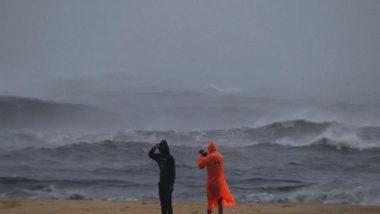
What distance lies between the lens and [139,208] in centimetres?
1158

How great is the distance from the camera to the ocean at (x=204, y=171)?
14094 mm

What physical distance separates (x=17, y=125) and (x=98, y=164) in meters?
12.0

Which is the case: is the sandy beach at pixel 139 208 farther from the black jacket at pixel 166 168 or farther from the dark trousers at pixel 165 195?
the black jacket at pixel 166 168

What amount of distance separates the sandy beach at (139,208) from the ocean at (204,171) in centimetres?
122

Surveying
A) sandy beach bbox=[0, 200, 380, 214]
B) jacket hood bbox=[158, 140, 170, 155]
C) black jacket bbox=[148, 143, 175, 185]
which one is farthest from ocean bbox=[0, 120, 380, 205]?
jacket hood bbox=[158, 140, 170, 155]

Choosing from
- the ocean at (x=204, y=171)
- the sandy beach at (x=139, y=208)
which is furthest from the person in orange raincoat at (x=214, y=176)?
the ocean at (x=204, y=171)

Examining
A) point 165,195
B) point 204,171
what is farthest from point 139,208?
point 204,171

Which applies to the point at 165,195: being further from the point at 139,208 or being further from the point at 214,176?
the point at 139,208

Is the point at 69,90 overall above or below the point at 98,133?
above

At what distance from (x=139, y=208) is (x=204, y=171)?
6.05 meters

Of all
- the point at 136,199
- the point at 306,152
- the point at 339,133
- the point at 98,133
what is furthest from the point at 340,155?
the point at 98,133

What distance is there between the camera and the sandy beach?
11203 millimetres

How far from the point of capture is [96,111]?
37.4 metres

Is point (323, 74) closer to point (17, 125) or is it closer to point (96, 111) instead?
point (96, 111)
